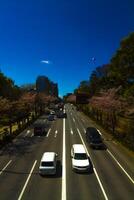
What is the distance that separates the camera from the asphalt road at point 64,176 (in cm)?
2394

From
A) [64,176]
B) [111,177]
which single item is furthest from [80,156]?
[111,177]

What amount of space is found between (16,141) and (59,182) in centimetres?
2079

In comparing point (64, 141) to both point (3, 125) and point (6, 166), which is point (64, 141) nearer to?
point (6, 166)

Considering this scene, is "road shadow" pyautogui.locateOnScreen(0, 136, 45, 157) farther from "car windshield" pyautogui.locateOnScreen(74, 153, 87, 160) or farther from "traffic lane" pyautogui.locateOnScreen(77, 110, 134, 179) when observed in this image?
"traffic lane" pyautogui.locateOnScreen(77, 110, 134, 179)

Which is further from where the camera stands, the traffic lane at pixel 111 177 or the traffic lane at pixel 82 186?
the traffic lane at pixel 111 177

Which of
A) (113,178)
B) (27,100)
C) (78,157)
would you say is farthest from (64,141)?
(27,100)

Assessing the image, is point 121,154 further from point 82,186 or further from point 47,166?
point 82,186

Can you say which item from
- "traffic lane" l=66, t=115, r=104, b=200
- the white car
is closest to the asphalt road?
"traffic lane" l=66, t=115, r=104, b=200

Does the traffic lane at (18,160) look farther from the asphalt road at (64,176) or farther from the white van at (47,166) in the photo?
the white van at (47,166)

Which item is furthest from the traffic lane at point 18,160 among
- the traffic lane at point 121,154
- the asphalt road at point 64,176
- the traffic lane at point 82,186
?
the traffic lane at point 121,154

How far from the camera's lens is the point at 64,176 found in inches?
1129

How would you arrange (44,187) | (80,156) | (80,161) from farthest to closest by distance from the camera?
(80,156) < (80,161) < (44,187)

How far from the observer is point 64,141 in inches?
1839

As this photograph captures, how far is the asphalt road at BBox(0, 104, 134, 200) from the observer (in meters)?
23.9
